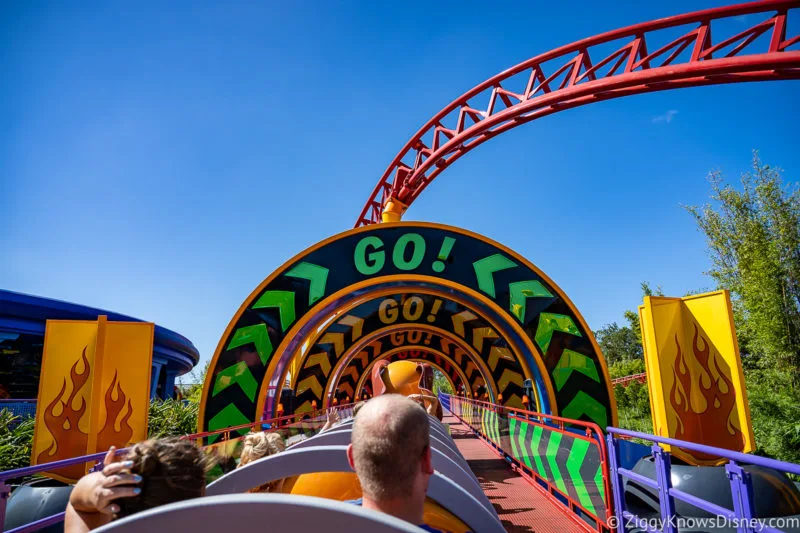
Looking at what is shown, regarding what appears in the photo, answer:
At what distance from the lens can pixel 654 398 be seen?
6176mm

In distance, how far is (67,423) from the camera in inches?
264

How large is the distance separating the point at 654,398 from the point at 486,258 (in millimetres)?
3653

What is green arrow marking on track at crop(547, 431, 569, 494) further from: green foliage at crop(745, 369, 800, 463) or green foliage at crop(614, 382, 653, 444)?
green foliage at crop(614, 382, 653, 444)

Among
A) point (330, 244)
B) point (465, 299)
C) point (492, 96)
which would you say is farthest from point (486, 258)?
point (492, 96)

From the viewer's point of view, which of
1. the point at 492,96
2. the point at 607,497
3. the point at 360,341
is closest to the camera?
the point at 607,497

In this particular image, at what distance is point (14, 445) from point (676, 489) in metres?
9.76

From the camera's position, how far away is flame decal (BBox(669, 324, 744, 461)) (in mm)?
6086

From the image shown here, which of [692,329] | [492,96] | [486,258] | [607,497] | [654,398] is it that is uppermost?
[492,96]

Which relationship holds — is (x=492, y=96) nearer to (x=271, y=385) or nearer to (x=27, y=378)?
(x=271, y=385)

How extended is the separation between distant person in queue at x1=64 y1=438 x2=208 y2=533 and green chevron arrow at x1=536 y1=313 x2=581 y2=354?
773 centimetres

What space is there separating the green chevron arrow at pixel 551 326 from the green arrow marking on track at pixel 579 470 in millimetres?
3004

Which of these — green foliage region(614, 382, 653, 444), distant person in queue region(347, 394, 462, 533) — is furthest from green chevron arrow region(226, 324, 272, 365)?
green foliage region(614, 382, 653, 444)

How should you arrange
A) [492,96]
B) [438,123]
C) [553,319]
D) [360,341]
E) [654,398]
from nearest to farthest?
[654,398], [553,319], [492,96], [438,123], [360,341]

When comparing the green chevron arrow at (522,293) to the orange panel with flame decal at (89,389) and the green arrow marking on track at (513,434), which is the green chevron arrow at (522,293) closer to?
the green arrow marking on track at (513,434)
